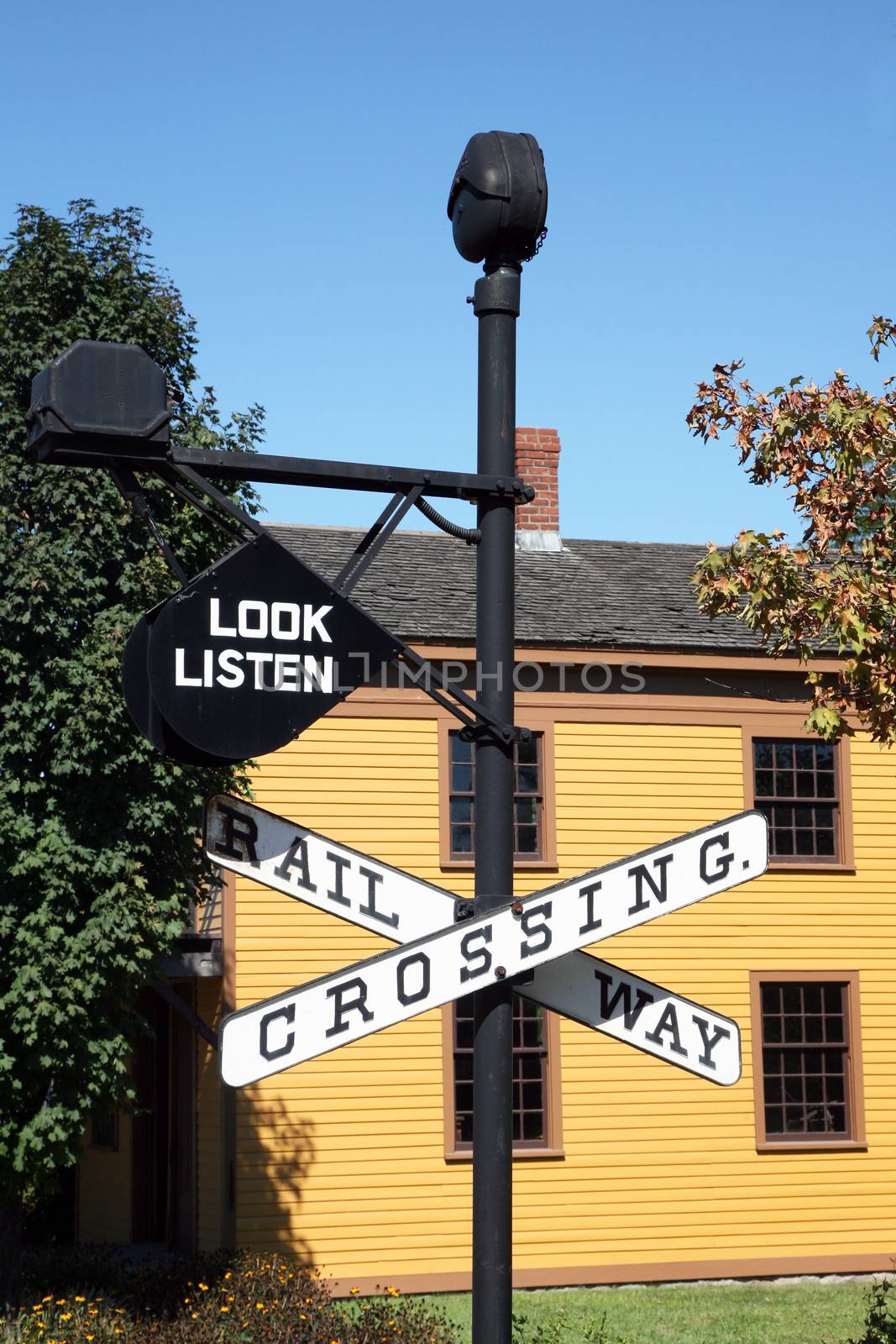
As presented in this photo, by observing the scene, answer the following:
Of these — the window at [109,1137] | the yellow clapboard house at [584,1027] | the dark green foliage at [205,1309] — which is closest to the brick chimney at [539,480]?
the yellow clapboard house at [584,1027]

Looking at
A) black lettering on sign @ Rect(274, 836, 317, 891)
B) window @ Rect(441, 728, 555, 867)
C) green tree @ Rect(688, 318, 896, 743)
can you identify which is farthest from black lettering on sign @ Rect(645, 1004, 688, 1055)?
window @ Rect(441, 728, 555, 867)

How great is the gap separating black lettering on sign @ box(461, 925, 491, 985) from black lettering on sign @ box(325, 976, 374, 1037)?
0.25 metres

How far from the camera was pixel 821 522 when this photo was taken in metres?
11.0

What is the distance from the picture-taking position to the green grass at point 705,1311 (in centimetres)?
1432

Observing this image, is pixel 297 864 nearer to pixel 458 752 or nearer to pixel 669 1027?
pixel 669 1027

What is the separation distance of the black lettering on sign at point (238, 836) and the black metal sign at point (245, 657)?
0.29 meters

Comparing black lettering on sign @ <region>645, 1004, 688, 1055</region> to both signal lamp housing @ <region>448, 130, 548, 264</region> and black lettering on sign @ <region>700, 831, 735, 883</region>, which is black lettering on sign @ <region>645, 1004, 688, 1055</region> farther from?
signal lamp housing @ <region>448, 130, 548, 264</region>

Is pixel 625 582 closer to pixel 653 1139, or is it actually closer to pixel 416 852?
pixel 416 852

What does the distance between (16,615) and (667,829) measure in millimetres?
9326

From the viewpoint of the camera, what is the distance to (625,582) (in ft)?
68.1

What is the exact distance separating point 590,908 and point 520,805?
581 inches

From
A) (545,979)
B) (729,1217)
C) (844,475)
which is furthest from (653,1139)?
(545,979)

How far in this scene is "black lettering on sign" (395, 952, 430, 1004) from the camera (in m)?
3.77

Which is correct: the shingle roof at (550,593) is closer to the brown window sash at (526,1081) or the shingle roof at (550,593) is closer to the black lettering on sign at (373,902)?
the brown window sash at (526,1081)
